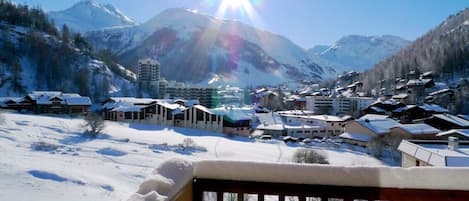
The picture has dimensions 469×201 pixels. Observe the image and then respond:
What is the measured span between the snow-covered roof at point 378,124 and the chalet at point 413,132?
28.3 inches

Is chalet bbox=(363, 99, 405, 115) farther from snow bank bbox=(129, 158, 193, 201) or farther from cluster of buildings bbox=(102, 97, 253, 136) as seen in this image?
snow bank bbox=(129, 158, 193, 201)

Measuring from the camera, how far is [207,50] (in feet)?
411

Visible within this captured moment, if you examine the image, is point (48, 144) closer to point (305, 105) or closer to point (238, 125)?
point (238, 125)

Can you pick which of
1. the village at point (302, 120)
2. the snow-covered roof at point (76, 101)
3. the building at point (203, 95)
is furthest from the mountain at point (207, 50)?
the snow-covered roof at point (76, 101)

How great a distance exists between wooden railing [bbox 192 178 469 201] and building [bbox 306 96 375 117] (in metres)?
43.8

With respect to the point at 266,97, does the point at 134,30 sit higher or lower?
higher

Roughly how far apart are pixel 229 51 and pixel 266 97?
269 feet

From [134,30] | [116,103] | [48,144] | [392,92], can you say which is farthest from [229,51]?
[48,144]

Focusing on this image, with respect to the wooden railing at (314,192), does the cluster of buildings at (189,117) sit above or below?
below

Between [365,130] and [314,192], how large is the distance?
23.4m

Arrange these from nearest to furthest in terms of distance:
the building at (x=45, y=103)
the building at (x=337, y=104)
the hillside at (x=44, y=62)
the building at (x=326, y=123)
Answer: the building at (x=45, y=103)
the building at (x=326, y=123)
the hillside at (x=44, y=62)
the building at (x=337, y=104)

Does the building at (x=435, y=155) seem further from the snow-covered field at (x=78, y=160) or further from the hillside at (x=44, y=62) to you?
the hillside at (x=44, y=62)

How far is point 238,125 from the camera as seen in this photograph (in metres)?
25.4

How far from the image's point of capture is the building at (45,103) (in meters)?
27.5
